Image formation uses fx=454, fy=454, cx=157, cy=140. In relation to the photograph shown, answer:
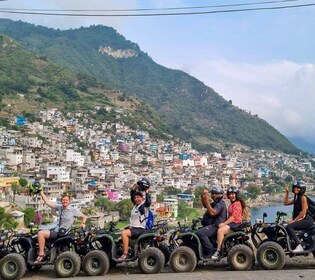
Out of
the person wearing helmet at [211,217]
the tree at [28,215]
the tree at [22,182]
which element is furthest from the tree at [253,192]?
the person wearing helmet at [211,217]

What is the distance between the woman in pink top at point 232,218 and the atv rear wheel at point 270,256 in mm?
576

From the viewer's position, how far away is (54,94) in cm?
13338

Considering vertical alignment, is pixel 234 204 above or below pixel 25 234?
above

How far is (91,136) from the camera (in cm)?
11544

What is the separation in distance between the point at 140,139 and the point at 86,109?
64.3ft

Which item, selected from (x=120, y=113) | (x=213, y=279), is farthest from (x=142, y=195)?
(x=120, y=113)

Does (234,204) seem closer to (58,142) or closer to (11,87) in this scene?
(58,142)

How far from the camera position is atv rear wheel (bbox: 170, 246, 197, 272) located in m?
7.57

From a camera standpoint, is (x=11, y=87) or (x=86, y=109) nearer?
(x=11, y=87)

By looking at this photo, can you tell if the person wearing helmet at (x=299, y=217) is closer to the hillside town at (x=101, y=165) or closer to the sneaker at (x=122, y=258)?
the sneaker at (x=122, y=258)

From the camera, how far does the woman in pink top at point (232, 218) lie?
7.61m

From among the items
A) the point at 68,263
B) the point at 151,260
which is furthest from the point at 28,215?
the point at 151,260

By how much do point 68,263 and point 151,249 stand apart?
1440 mm

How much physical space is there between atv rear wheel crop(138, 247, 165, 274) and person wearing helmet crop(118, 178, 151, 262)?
1.03 ft
